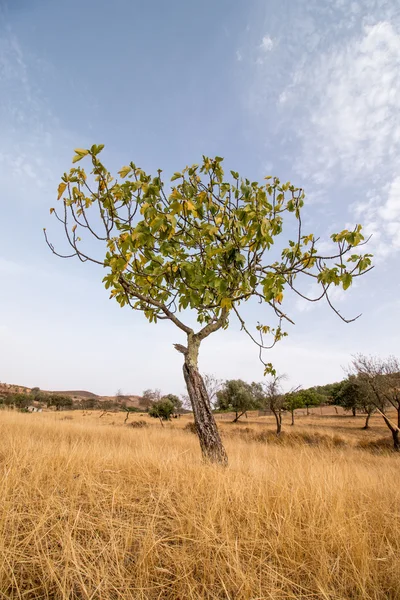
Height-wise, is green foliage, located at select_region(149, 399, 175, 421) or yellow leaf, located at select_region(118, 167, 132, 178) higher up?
yellow leaf, located at select_region(118, 167, 132, 178)

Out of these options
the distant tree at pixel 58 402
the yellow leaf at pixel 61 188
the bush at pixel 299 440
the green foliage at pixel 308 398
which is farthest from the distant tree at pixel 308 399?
the yellow leaf at pixel 61 188

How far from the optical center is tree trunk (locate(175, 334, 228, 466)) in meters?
4.95

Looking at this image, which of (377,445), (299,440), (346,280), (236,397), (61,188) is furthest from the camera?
(236,397)

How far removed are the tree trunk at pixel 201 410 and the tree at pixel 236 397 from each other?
41256 mm

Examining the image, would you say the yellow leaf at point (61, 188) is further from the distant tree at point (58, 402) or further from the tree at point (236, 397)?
the distant tree at point (58, 402)

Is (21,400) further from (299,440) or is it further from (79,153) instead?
(79,153)

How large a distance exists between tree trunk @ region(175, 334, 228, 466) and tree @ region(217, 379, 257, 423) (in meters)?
41.3

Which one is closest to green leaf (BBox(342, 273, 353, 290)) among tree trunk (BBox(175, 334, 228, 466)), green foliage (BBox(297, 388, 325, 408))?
tree trunk (BBox(175, 334, 228, 466))

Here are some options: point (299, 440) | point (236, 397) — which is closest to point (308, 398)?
point (236, 397)

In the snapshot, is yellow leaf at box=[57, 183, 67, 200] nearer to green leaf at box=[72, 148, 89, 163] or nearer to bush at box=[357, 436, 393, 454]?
green leaf at box=[72, 148, 89, 163]

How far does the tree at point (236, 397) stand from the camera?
4400 centimetres

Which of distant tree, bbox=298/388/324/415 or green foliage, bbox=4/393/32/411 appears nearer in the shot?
green foliage, bbox=4/393/32/411

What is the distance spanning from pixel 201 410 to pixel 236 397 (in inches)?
1667

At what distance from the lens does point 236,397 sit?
4497 centimetres
